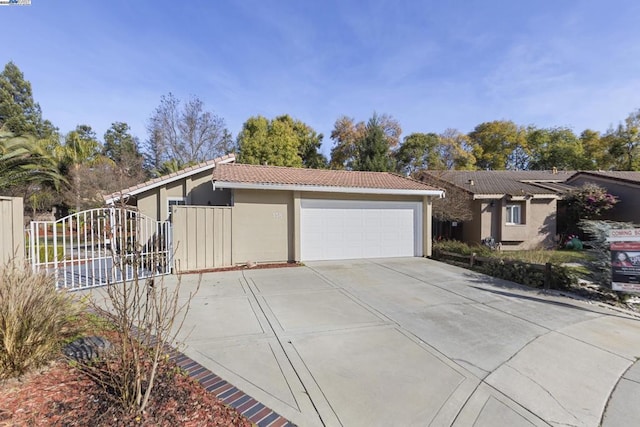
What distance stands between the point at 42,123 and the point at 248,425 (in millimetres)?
44415

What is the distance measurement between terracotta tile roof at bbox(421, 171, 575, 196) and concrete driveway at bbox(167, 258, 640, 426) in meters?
10.4

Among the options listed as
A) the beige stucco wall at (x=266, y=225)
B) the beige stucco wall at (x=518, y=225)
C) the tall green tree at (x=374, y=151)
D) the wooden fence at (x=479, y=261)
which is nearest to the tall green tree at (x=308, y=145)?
the tall green tree at (x=374, y=151)

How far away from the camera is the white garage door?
10.8 m

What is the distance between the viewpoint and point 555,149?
33781mm

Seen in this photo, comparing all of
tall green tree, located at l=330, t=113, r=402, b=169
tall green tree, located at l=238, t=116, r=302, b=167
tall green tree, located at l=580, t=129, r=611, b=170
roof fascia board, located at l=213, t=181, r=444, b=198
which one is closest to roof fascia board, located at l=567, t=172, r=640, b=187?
roof fascia board, located at l=213, t=181, r=444, b=198

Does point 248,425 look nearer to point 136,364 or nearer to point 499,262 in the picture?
point 136,364

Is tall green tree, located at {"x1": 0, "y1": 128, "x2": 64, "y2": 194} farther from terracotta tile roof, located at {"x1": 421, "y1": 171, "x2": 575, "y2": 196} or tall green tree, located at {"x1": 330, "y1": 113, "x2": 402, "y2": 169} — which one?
tall green tree, located at {"x1": 330, "y1": 113, "x2": 402, "y2": 169}

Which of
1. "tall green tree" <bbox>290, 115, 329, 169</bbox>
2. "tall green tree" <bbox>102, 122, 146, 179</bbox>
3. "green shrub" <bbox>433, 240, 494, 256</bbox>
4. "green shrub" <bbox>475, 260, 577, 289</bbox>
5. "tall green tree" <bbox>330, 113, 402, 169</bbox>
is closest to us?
"green shrub" <bbox>475, 260, 577, 289</bbox>

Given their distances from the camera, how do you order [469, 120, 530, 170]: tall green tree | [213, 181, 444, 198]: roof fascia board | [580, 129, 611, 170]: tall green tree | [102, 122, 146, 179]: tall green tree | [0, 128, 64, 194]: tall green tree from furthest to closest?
[469, 120, 530, 170]: tall green tree → [580, 129, 611, 170]: tall green tree → [102, 122, 146, 179]: tall green tree → [213, 181, 444, 198]: roof fascia board → [0, 128, 64, 194]: tall green tree

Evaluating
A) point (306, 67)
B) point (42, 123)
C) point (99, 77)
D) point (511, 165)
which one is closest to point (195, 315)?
point (99, 77)

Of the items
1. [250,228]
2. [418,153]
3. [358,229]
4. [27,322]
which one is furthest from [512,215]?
[27,322]

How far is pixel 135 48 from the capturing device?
1040cm

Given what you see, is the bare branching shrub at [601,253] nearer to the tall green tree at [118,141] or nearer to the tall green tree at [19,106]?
the tall green tree at [118,141]

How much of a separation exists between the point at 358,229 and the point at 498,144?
111ft
